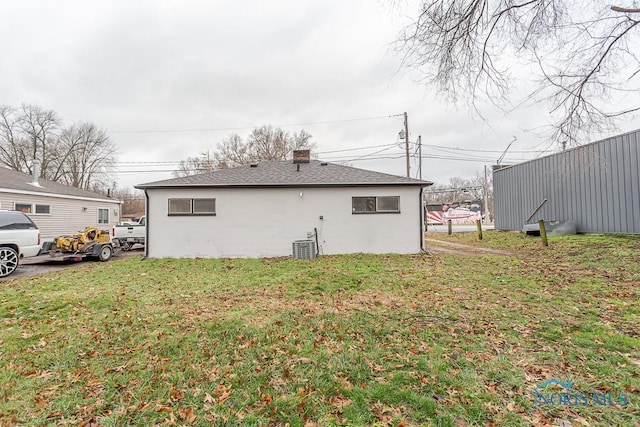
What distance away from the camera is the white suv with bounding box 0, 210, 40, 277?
7508 mm

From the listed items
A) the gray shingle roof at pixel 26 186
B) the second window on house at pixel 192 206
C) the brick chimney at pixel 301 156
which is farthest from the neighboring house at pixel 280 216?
the gray shingle roof at pixel 26 186

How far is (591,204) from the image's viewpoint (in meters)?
10.6

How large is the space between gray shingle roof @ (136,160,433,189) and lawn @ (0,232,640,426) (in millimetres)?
4401

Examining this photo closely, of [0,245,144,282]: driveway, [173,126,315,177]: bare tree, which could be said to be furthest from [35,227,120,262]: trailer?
[173,126,315,177]: bare tree

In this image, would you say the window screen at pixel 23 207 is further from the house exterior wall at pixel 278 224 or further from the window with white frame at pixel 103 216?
the house exterior wall at pixel 278 224

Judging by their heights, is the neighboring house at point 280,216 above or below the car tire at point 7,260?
above

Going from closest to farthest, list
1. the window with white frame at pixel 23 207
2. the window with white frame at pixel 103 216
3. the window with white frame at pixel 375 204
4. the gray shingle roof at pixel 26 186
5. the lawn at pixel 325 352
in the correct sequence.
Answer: the lawn at pixel 325 352 → the window with white frame at pixel 375 204 → the window with white frame at pixel 23 207 → the gray shingle roof at pixel 26 186 → the window with white frame at pixel 103 216

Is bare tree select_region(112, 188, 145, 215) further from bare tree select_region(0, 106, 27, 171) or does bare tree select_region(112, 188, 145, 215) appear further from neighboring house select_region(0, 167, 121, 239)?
neighboring house select_region(0, 167, 121, 239)

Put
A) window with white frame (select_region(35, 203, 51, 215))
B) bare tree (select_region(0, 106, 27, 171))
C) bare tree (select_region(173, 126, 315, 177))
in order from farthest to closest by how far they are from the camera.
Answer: bare tree (select_region(173, 126, 315, 177))
bare tree (select_region(0, 106, 27, 171))
window with white frame (select_region(35, 203, 51, 215))

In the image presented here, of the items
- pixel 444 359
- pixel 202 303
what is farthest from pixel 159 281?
pixel 444 359

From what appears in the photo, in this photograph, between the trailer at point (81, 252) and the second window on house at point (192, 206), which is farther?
the second window on house at point (192, 206)

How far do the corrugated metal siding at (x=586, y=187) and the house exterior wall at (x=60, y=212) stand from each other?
20.3 meters

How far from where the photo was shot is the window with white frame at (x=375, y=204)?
10.1 metres

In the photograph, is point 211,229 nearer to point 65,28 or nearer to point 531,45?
point 65,28
